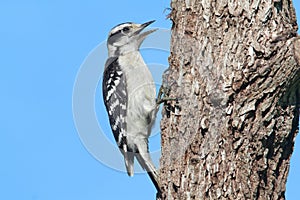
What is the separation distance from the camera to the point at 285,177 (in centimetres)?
454

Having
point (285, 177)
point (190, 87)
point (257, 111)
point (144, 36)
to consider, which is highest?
point (144, 36)

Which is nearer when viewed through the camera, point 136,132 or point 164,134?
point 164,134

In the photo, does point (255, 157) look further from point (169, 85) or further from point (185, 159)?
point (169, 85)

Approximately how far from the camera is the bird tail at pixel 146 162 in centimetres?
508

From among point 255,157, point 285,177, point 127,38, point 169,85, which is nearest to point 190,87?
point 169,85

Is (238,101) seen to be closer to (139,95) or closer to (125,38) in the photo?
(139,95)

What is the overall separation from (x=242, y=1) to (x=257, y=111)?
908 millimetres

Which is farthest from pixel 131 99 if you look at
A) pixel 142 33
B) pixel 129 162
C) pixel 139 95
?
pixel 142 33

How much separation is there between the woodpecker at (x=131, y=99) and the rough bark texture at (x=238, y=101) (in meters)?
1.20

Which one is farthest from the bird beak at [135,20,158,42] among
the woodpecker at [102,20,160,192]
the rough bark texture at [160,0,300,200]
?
the rough bark texture at [160,0,300,200]

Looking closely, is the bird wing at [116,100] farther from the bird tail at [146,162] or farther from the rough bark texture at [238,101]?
the rough bark texture at [238,101]

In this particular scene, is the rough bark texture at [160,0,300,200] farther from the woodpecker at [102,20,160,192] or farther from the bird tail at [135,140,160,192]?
the woodpecker at [102,20,160,192]

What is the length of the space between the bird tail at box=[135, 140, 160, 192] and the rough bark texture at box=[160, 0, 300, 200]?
0.53 metres

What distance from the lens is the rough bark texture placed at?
4195 millimetres
